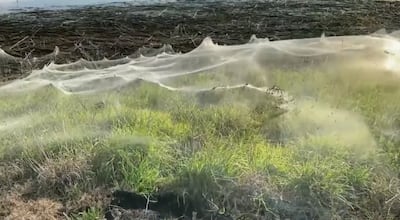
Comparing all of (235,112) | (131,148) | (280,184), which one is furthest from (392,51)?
(131,148)

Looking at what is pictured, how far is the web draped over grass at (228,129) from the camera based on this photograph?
3.63 metres

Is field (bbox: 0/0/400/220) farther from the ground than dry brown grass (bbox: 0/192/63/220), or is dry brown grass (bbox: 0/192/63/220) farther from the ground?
field (bbox: 0/0/400/220)

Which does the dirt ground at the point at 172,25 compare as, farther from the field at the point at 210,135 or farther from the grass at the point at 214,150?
the grass at the point at 214,150

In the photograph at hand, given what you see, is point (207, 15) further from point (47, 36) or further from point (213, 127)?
point (213, 127)

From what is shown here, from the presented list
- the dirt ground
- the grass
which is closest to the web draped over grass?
the grass

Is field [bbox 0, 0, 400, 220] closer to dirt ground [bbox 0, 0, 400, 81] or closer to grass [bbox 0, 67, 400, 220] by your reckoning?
grass [bbox 0, 67, 400, 220]

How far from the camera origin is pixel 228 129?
171 inches

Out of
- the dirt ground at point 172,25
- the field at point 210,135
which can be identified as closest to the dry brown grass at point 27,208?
the field at point 210,135

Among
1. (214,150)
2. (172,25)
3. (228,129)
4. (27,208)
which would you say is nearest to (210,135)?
(228,129)

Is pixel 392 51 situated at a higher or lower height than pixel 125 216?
higher

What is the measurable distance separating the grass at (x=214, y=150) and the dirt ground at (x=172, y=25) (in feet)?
6.82

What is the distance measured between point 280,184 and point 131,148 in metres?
0.94

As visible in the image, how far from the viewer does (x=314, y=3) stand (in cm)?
952

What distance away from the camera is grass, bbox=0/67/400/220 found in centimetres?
359
